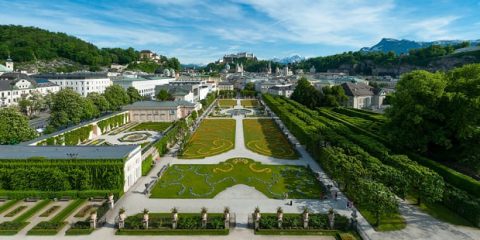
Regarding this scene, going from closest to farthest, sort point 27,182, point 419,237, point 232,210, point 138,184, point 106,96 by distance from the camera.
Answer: point 419,237
point 232,210
point 27,182
point 138,184
point 106,96

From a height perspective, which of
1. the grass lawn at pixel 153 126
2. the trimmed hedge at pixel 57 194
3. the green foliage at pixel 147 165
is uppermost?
the grass lawn at pixel 153 126

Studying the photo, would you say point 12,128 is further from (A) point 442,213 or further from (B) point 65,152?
(A) point 442,213

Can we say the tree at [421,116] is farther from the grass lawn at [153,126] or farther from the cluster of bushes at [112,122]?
the cluster of bushes at [112,122]

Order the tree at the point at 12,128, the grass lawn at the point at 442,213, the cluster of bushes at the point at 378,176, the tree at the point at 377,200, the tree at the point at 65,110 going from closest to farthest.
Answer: the tree at the point at 377,200, the cluster of bushes at the point at 378,176, the grass lawn at the point at 442,213, the tree at the point at 12,128, the tree at the point at 65,110

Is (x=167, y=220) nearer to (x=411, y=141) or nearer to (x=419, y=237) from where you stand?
(x=419, y=237)

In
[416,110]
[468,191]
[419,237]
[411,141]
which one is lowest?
[419,237]

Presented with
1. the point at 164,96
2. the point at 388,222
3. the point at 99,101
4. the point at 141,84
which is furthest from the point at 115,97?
the point at 388,222

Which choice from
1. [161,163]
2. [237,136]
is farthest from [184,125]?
[161,163]

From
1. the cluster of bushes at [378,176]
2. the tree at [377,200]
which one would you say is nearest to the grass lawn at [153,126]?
the cluster of bushes at [378,176]
